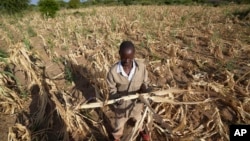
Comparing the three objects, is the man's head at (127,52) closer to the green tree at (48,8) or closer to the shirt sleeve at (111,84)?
the shirt sleeve at (111,84)

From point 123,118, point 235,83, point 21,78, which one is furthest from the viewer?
point 21,78

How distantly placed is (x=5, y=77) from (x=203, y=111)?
3824mm

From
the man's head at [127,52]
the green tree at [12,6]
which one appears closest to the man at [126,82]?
the man's head at [127,52]

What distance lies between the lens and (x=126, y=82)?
117 inches

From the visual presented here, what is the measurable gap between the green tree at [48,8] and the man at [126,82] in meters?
17.8

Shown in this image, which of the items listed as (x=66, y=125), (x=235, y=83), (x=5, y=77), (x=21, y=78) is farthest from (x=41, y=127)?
(x=235, y=83)

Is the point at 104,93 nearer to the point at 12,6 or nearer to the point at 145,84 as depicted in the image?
the point at 145,84

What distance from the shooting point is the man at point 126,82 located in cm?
291

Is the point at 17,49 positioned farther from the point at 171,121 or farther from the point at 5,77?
the point at 171,121

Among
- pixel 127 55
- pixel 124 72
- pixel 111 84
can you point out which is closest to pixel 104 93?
pixel 111 84

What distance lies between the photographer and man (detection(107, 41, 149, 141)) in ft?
9.53

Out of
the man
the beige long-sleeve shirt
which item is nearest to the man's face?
the man

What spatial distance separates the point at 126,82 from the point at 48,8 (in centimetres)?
1889

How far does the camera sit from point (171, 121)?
3.56m
